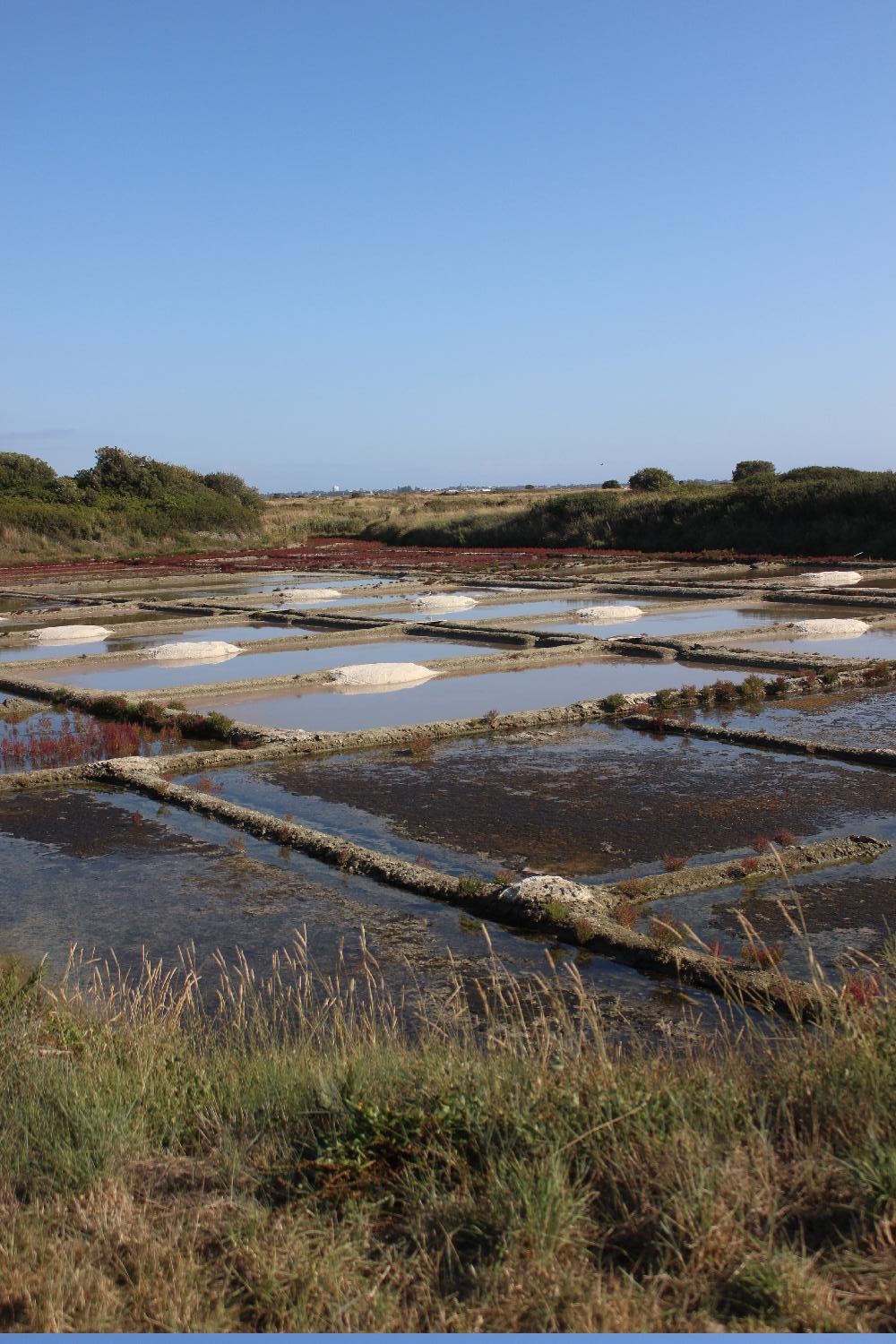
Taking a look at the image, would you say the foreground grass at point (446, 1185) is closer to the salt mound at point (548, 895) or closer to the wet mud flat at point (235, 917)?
the wet mud flat at point (235, 917)

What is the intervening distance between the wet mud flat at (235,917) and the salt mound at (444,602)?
41.4 feet

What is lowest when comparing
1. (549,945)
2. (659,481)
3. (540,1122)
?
(549,945)

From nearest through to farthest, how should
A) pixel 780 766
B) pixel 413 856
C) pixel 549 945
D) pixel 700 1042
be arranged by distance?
pixel 700 1042 → pixel 549 945 → pixel 413 856 → pixel 780 766

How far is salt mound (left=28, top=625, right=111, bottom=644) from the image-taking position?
1700cm

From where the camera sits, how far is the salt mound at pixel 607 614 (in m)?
17.5

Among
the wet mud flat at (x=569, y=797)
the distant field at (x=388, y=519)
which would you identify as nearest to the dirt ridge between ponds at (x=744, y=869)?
the wet mud flat at (x=569, y=797)

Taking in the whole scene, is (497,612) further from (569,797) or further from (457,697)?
(569,797)

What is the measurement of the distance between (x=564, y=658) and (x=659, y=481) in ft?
128

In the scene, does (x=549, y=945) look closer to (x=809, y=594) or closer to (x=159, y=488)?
(x=809, y=594)

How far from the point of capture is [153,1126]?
2.97 metres

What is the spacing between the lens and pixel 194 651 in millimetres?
14742

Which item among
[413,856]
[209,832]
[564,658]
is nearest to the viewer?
[413,856]

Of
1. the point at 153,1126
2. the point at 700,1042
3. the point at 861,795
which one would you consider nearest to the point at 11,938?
the point at 153,1126

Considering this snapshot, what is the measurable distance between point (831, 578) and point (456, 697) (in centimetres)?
1341
